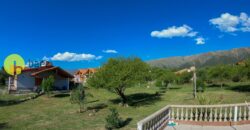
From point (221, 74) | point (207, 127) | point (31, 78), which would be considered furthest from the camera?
point (221, 74)

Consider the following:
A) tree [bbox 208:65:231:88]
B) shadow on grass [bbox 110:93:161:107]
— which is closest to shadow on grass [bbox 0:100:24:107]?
shadow on grass [bbox 110:93:161:107]

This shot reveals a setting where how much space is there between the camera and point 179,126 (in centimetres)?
1030

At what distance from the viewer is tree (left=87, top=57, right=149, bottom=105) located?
2655 centimetres

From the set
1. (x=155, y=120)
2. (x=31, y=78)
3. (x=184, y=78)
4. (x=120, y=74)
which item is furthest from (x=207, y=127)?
(x=184, y=78)

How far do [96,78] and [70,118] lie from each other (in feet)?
24.4

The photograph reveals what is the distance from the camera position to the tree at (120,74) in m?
26.5

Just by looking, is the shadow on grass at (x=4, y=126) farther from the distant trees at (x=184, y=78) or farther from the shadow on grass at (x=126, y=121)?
the distant trees at (x=184, y=78)

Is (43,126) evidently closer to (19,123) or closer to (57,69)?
(19,123)

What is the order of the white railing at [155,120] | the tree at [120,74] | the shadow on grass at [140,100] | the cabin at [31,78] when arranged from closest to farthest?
1. the white railing at [155,120]
2. the tree at [120,74]
3. the shadow on grass at [140,100]
4. the cabin at [31,78]

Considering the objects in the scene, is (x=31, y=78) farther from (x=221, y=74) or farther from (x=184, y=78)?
(x=184, y=78)

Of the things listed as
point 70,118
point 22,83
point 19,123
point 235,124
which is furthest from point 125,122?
point 22,83

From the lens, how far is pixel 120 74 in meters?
26.6

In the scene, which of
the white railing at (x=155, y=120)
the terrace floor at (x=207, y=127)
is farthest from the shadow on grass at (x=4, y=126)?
the terrace floor at (x=207, y=127)

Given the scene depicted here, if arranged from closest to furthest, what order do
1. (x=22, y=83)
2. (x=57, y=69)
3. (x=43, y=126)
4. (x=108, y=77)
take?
(x=43, y=126) < (x=108, y=77) < (x=22, y=83) < (x=57, y=69)
